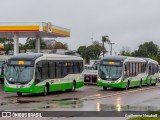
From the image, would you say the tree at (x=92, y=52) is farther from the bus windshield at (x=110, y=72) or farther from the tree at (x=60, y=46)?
the bus windshield at (x=110, y=72)

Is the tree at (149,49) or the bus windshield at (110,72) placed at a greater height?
the tree at (149,49)

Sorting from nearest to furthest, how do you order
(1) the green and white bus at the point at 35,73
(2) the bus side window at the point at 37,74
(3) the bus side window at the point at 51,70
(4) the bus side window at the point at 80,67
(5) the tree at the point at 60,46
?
(1) the green and white bus at the point at 35,73 → (2) the bus side window at the point at 37,74 → (3) the bus side window at the point at 51,70 → (4) the bus side window at the point at 80,67 → (5) the tree at the point at 60,46

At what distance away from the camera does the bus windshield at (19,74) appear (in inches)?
1093

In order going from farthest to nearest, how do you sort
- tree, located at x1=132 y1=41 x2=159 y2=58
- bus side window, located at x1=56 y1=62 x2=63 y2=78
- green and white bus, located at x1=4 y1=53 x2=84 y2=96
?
tree, located at x1=132 y1=41 x2=159 y2=58 < bus side window, located at x1=56 y1=62 x2=63 y2=78 < green and white bus, located at x1=4 y1=53 x2=84 y2=96

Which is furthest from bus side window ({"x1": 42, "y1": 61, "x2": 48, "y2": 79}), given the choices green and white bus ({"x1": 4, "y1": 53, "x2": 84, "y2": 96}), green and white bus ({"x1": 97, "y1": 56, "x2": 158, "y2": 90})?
green and white bus ({"x1": 97, "y1": 56, "x2": 158, "y2": 90})

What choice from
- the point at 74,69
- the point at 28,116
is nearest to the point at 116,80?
the point at 74,69

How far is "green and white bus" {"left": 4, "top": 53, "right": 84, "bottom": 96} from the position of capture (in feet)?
90.7

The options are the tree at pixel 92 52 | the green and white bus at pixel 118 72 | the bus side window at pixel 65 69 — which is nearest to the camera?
the bus side window at pixel 65 69

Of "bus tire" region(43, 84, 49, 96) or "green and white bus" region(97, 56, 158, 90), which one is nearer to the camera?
"bus tire" region(43, 84, 49, 96)

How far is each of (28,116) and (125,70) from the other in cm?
2135

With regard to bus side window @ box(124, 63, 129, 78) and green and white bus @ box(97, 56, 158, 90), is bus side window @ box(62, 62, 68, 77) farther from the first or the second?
bus side window @ box(124, 63, 129, 78)

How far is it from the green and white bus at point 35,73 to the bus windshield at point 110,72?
4529 mm

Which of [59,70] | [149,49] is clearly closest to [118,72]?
[59,70]

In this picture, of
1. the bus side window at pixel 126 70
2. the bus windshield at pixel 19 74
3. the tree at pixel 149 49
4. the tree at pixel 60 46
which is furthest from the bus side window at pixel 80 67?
the tree at pixel 149 49
